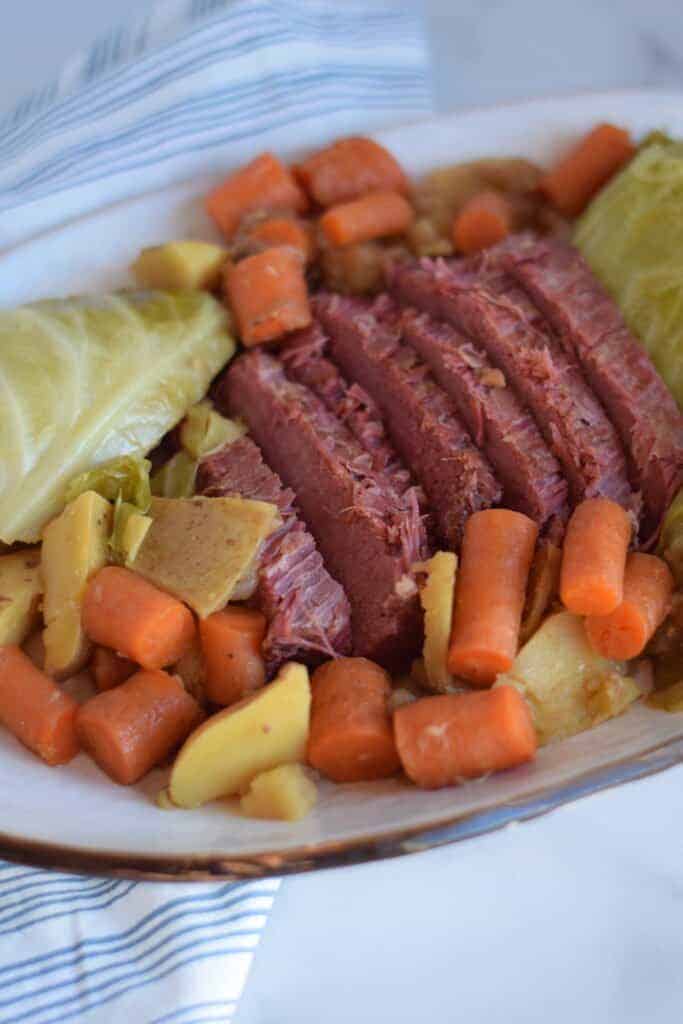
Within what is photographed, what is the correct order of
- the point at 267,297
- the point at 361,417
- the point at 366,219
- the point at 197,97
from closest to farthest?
1. the point at 361,417
2. the point at 267,297
3. the point at 366,219
4. the point at 197,97

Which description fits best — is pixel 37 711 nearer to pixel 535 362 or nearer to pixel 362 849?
pixel 362 849

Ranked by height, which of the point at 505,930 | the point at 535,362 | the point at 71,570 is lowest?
the point at 505,930

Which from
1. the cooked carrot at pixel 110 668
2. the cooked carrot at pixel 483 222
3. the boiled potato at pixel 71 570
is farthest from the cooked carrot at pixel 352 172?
the cooked carrot at pixel 110 668

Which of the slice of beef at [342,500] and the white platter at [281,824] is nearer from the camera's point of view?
the white platter at [281,824]

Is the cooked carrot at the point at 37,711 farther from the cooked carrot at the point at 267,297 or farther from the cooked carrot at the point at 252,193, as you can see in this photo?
the cooked carrot at the point at 252,193

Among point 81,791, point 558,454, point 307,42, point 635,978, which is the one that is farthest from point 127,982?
point 307,42


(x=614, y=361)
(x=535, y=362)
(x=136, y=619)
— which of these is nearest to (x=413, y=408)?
(x=535, y=362)
